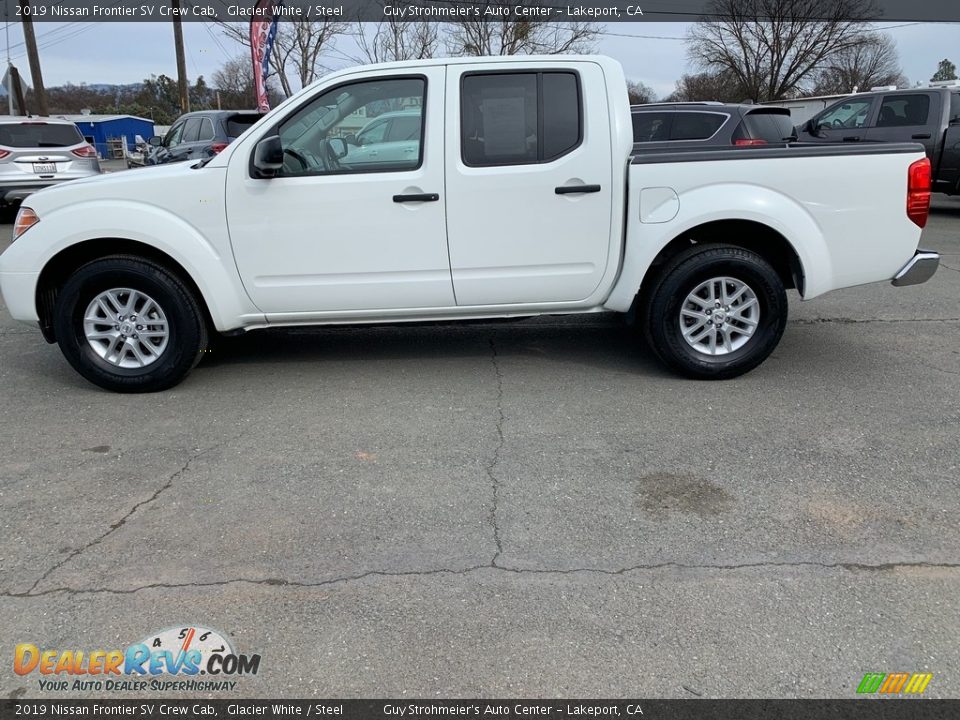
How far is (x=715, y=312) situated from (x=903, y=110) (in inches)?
389

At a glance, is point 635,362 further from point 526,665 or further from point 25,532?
point 25,532

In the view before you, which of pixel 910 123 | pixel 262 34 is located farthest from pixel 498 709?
pixel 262 34

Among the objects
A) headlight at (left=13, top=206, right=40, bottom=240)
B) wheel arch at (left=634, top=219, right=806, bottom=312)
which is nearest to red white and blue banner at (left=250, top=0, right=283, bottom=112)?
headlight at (left=13, top=206, right=40, bottom=240)

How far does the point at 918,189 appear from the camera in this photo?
4590mm

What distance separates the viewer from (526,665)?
246 centimetres

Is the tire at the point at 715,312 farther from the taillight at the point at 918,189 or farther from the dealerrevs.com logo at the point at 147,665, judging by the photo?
the dealerrevs.com logo at the point at 147,665

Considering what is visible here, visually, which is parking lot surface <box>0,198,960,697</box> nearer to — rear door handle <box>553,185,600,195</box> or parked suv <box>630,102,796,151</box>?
rear door handle <box>553,185,600,195</box>

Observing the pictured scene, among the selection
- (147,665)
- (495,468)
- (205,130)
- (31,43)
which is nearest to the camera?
(147,665)

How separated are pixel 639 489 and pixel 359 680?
65.2 inches

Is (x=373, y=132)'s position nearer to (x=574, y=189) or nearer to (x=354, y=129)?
(x=354, y=129)

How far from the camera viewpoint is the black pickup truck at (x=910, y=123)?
11688 mm

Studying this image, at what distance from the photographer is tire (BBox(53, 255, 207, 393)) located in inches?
186

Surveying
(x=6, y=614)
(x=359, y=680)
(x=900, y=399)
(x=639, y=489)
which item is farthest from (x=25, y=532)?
(x=900, y=399)

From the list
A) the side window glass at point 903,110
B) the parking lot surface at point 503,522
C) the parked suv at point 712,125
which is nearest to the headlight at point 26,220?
the parking lot surface at point 503,522
